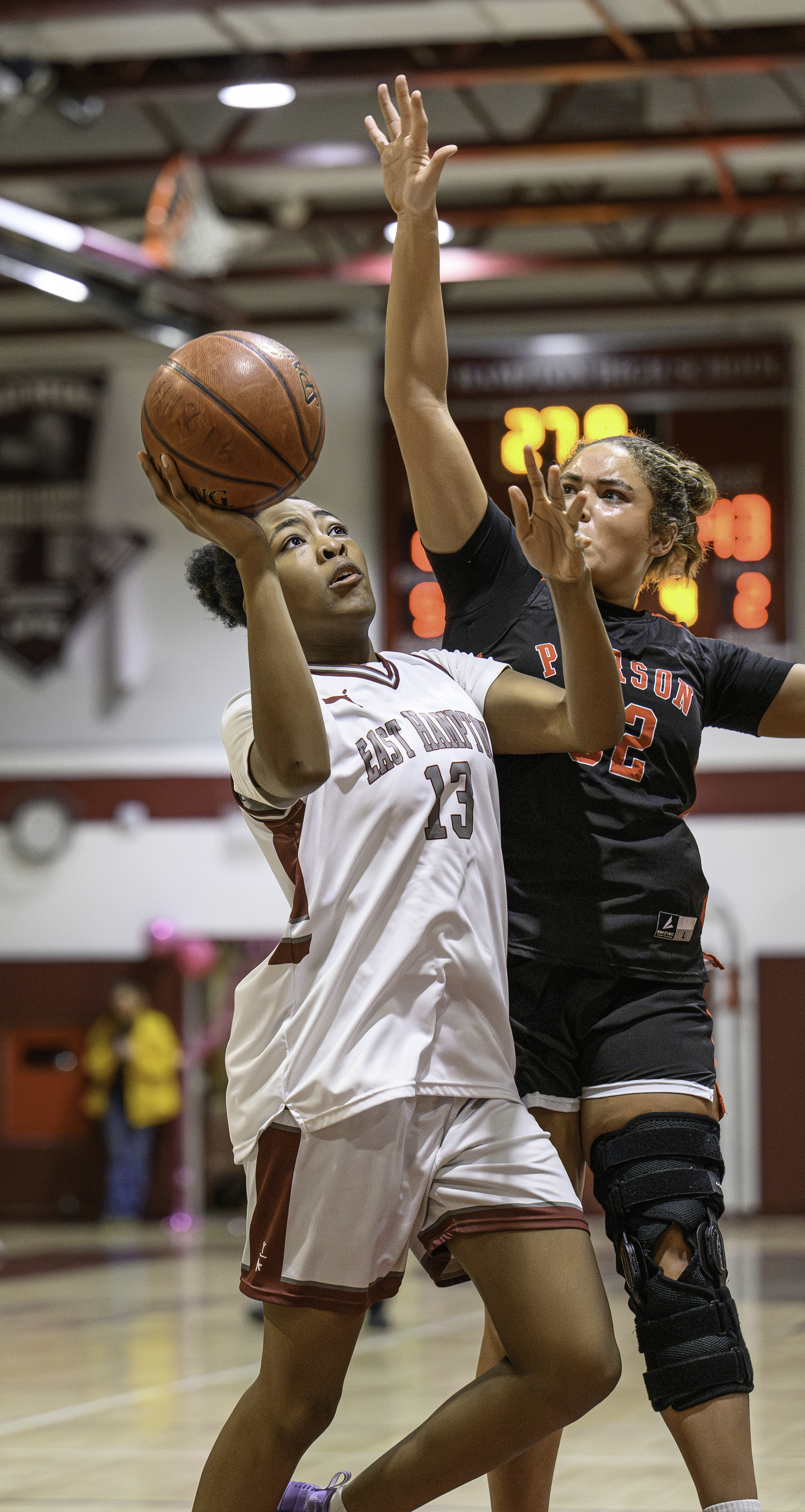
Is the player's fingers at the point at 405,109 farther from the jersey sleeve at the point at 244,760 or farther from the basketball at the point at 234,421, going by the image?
the jersey sleeve at the point at 244,760

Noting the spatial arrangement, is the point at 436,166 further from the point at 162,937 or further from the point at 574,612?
the point at 162,937

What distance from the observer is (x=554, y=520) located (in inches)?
113

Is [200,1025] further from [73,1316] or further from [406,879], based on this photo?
[406,879]

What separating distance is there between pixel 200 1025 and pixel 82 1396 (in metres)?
7.79

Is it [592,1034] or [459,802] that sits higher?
[459,802]

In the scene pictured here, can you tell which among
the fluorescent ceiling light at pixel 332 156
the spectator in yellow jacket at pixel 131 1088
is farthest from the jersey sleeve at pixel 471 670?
the spectator in yellow jacket at pixel 131 1088

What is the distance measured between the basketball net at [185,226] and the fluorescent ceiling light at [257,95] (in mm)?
463

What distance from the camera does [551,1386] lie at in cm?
272

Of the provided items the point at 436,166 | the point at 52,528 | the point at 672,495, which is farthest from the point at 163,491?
the point at 52,528

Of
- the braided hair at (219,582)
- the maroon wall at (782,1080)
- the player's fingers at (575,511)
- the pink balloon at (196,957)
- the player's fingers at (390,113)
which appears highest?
the player's fingers at (390,113)

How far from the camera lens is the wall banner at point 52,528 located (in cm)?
1396

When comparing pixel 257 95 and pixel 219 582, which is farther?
pixel 257 95

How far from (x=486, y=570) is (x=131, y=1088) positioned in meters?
10.6

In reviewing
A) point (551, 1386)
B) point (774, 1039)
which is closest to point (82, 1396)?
point (551, 1386)
